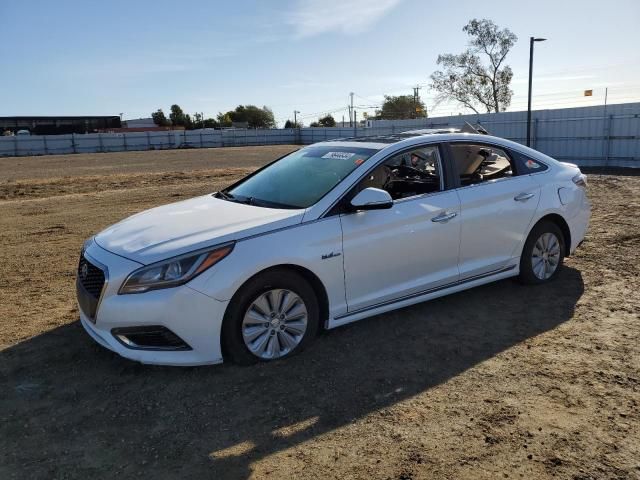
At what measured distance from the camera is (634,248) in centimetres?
698

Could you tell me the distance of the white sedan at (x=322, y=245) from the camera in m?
3.78

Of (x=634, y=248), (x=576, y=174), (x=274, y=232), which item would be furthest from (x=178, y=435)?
(x=634, y=248)

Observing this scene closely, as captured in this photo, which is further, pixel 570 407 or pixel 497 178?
pixel 497 178

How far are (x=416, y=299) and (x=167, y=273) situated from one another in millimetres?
2137

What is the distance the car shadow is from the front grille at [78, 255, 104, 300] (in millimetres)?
582

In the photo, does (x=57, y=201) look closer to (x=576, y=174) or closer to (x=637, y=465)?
(x=576, y=174)

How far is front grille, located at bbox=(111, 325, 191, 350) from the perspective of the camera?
3.73 metres

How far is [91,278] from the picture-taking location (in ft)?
13.3

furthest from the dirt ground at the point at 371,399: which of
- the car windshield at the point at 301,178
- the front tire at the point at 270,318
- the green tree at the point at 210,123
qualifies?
the green tree at the point at 210,123

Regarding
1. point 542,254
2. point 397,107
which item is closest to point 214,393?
point 542,254

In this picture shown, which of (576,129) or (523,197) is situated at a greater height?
(576,129)

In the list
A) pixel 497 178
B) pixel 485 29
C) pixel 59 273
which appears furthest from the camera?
pixel 485 29

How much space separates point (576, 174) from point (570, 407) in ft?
10.7

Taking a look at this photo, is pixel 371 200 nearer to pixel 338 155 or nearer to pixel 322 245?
pixel 322 245
